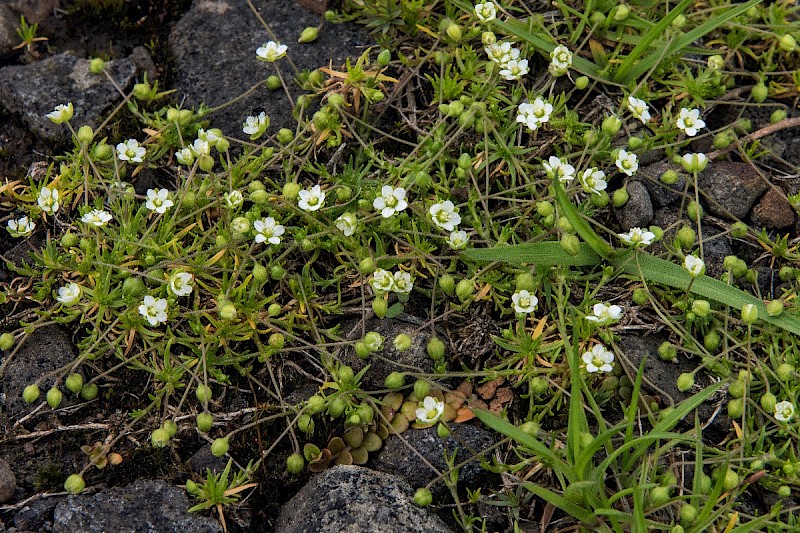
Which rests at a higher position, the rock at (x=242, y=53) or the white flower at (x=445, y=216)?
the rock at (x=242, y=53)

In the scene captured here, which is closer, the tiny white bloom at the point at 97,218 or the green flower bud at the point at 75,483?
the green flower bud at the point at 75,483

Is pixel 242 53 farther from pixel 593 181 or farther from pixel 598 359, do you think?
pixel 598 359

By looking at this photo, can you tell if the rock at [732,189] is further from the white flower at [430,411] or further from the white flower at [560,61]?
the white flower at [430,411]

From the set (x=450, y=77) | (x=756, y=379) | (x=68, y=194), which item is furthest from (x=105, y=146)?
(x=756, y=379)

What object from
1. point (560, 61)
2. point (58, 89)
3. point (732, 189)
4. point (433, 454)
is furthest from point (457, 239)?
point (58, 89)

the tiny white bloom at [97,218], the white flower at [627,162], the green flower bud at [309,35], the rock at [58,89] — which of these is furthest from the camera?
the green flower bud at [309,35]

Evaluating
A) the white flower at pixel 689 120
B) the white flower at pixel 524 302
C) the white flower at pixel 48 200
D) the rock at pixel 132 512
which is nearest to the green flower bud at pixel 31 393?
the rock at pixel 132 512

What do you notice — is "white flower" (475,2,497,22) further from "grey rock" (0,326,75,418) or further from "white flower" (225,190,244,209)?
"grey rock" (0,326,75,418)
